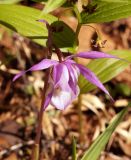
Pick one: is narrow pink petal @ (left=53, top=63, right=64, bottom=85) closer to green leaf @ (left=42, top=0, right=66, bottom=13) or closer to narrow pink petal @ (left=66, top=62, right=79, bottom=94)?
narrow pink petal @ (left=66, top=62, right=79, bottom=94)

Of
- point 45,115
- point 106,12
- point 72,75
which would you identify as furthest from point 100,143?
point 45,115

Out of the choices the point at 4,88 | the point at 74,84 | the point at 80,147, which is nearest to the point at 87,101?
the point at 80,147

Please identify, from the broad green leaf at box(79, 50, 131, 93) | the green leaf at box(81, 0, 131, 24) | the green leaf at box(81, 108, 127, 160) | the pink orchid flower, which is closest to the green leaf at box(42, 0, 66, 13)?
the pink orchid flower

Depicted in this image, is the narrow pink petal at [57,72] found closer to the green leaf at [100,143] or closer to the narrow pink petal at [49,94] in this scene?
the narrow pink petal at [49,94]

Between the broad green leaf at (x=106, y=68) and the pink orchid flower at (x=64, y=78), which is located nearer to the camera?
the pink orchid flower at (x=64, y=78)

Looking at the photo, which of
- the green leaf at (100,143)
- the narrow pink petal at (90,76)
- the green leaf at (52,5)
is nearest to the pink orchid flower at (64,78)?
the narrow pink petal at (90,76)

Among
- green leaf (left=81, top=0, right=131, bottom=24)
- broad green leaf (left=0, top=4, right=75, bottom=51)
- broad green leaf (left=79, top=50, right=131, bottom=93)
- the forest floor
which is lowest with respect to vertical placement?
the forest floor

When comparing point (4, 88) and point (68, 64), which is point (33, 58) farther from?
point (68, 64)
